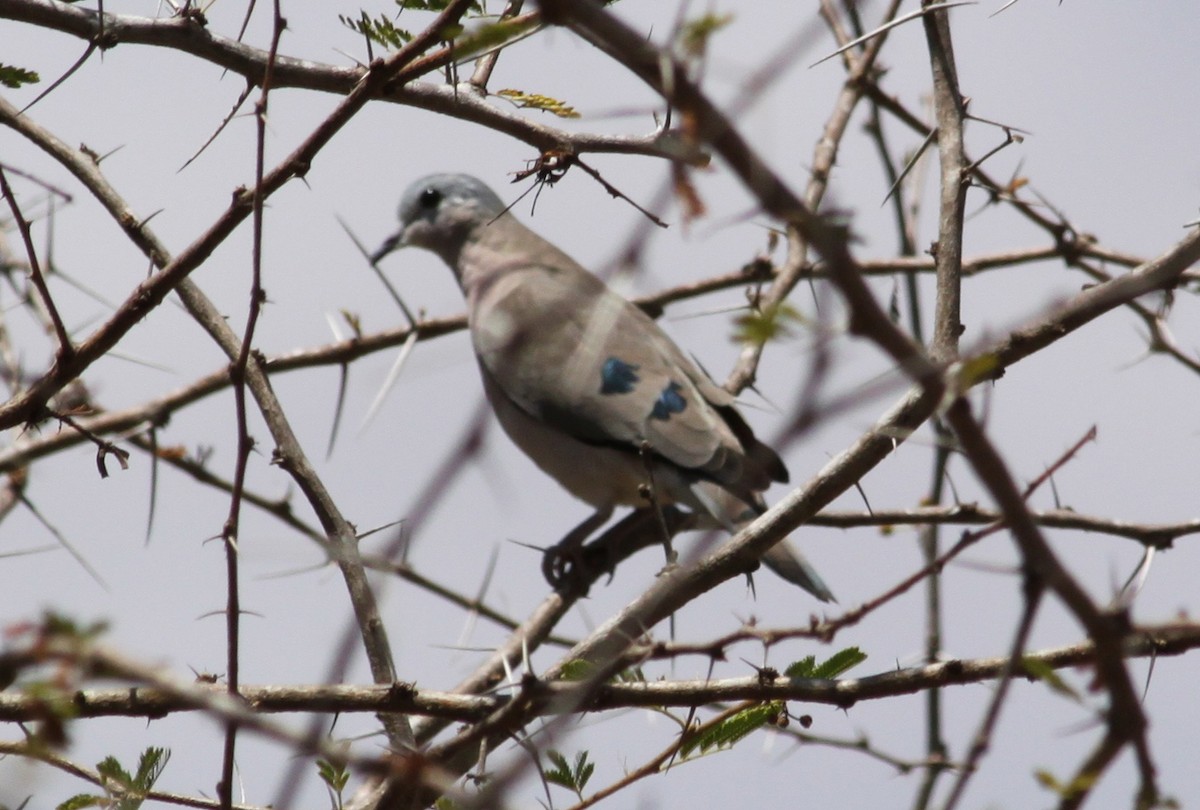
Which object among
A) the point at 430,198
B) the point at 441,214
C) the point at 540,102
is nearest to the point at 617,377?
the point at 441,214

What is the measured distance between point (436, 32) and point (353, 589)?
1.39 metres

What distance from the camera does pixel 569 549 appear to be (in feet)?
21.8

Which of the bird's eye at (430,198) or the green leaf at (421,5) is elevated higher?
the bird's eye at (430,198)

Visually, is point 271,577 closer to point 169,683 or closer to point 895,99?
point 169,683

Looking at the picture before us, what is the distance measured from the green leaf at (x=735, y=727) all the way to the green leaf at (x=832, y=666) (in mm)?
117

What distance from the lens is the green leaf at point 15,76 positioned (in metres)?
3.42

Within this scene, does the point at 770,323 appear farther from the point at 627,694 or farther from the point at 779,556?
the point at 779,556

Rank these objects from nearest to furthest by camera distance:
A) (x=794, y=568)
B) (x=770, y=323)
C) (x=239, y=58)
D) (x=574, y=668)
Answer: (x=770, y=323)
(x=574, y=668)
(x=239, y=58)
(x=794, y=568)

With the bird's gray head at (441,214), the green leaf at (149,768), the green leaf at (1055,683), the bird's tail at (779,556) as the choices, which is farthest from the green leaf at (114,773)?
the bird's gray head at (441,214)

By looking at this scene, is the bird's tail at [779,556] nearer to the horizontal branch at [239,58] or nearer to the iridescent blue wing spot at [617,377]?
the iridescent blue wing spot at [617,377]

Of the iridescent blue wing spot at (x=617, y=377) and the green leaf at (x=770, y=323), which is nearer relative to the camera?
the green leaf at (x=770, y=323)

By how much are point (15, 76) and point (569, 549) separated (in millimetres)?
3778

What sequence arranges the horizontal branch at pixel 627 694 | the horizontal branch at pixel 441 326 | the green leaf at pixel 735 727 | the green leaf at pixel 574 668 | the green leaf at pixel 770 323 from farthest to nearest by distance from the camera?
the horizontal branch at pixel 441 326
the green leaf at pixel 735 727
the green leaf at pixel 574 668
the horizontal branch at pixel 627 694
the green leaf at pixel 770 323

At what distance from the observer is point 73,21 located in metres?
3.37
